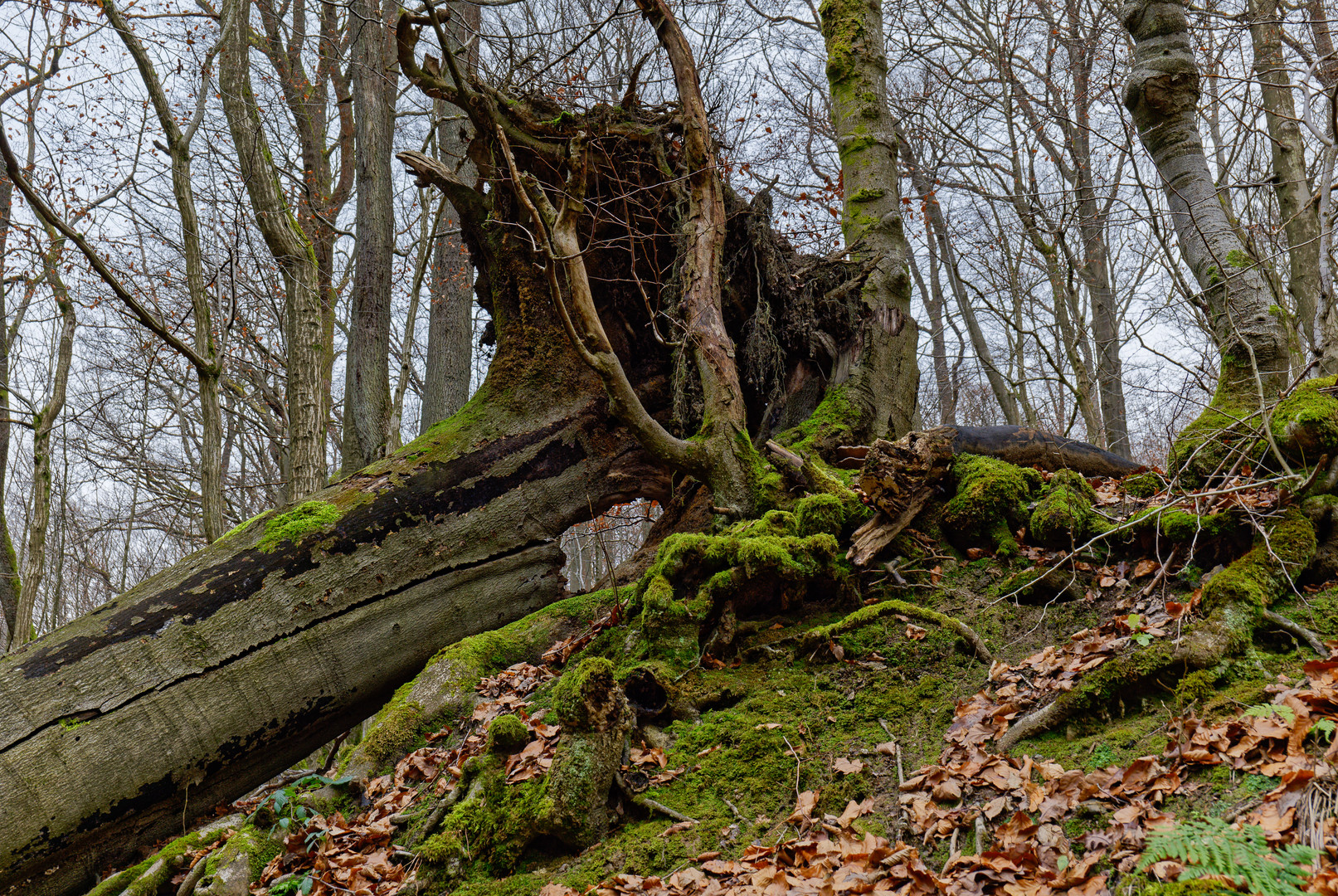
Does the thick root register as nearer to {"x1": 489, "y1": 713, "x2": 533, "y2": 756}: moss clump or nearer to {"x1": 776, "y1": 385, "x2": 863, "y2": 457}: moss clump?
{"x1": 489, "y1": 713, "x2": 533, "y2": 756}: moss clump

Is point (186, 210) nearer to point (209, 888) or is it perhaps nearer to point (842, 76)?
point (209, 888)

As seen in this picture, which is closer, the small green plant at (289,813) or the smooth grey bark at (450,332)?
the small green plant at (289,813)

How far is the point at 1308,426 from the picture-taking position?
3365mm

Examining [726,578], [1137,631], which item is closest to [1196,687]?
[1137,631]

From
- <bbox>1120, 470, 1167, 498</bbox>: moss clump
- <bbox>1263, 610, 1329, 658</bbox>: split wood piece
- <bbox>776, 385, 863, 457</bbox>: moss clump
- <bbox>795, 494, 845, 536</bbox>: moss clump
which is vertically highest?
<bbox>776, 385, 863, 457</bbox>: moss clump

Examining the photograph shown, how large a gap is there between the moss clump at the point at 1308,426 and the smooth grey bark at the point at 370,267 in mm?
7923

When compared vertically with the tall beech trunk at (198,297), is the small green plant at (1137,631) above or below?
below

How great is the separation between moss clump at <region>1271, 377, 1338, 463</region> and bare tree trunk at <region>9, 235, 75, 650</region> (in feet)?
44.0

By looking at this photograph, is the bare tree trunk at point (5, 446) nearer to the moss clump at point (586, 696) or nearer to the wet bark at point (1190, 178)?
the moss clump at point (586, 696)

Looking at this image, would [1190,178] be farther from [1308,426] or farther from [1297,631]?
[1297,631]

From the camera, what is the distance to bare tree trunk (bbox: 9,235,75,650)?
9.98m

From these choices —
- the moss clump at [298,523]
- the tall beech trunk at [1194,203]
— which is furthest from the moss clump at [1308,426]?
the moss clump at [298,523]

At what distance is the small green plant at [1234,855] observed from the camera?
1.62 meters

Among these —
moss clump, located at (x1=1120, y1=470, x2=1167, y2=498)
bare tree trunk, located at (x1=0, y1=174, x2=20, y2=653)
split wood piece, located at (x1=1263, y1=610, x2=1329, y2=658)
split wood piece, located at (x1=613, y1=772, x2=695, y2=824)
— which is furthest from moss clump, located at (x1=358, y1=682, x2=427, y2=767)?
bare tree trunk, located at (x1=0, y1=174, x2=20, y2=653)
